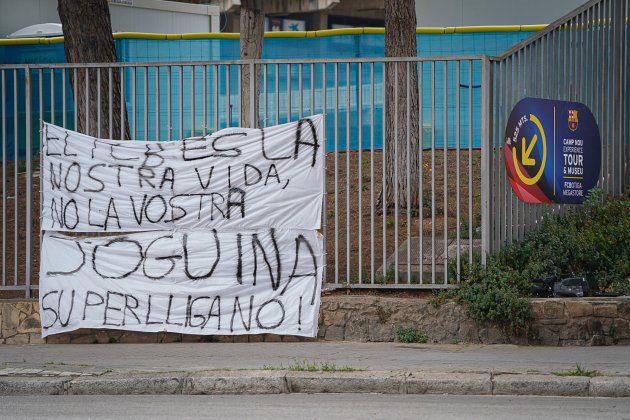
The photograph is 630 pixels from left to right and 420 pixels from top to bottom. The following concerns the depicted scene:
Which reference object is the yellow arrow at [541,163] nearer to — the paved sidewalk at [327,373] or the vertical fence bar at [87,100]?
the paved sidewalk at [327,373]

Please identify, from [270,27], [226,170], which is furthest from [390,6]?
[270,27]

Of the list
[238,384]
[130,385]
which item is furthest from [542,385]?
[130,385]

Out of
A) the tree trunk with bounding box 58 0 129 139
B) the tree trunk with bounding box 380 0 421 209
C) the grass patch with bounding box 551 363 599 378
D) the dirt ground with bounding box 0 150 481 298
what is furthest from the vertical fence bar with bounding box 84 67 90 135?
the grass patch with bounding box 551 363 599 378

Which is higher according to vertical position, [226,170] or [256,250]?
[226,170]

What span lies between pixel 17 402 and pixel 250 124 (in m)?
4.00

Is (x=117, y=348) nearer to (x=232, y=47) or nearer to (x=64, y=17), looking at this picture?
(x=64, y=17)

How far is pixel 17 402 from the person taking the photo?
7.94 m

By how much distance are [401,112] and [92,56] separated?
371cm

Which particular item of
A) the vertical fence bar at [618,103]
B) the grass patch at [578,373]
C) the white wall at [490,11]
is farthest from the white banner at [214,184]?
the white wall at [490,11]

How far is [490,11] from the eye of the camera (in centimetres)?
2862

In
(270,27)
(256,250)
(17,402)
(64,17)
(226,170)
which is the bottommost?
(17,402)

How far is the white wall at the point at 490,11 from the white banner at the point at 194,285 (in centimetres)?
1938

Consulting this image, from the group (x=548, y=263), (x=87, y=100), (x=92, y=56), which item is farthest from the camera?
(x=92, y=56)

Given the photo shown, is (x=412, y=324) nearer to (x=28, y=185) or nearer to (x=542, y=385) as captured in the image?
(x=542, y=385)
